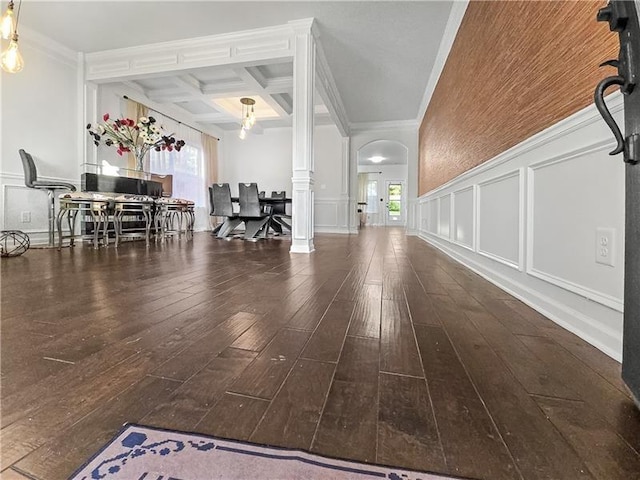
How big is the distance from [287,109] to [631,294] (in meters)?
7.03

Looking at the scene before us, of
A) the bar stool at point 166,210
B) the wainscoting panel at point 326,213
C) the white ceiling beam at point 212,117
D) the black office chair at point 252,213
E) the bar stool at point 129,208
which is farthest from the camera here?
the wainscoting panel at point 326,213

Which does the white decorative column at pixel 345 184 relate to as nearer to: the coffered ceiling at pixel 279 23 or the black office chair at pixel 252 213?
the coffered ceiling at pixel 279 23

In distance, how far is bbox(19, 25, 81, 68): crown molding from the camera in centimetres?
369

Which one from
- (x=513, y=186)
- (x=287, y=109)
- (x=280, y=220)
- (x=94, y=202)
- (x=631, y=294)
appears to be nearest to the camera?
(x=631, y=294)

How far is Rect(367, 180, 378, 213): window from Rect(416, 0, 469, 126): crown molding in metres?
8.25

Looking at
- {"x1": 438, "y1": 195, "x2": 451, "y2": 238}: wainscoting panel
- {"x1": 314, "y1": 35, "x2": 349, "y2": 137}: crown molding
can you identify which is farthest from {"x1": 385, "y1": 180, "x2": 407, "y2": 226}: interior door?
{"x1": 438, "y1": 195, "x2": 451, "y2": 238}: wainscoting panel

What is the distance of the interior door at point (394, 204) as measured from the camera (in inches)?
534

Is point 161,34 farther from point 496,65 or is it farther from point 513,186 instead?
point 513,186

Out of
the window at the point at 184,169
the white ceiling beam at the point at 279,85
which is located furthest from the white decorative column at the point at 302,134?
the window at the point at 184,169

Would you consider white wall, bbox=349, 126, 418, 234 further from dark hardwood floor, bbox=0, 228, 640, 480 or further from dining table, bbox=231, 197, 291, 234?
dark hardwood floor, bbox=0, 228, 640, 480

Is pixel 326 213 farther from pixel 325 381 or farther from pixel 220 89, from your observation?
pixel 325 381

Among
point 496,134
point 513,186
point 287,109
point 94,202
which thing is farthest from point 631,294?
point 287,109

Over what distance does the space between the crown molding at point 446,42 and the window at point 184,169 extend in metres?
5.28

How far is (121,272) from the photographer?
2.13m
